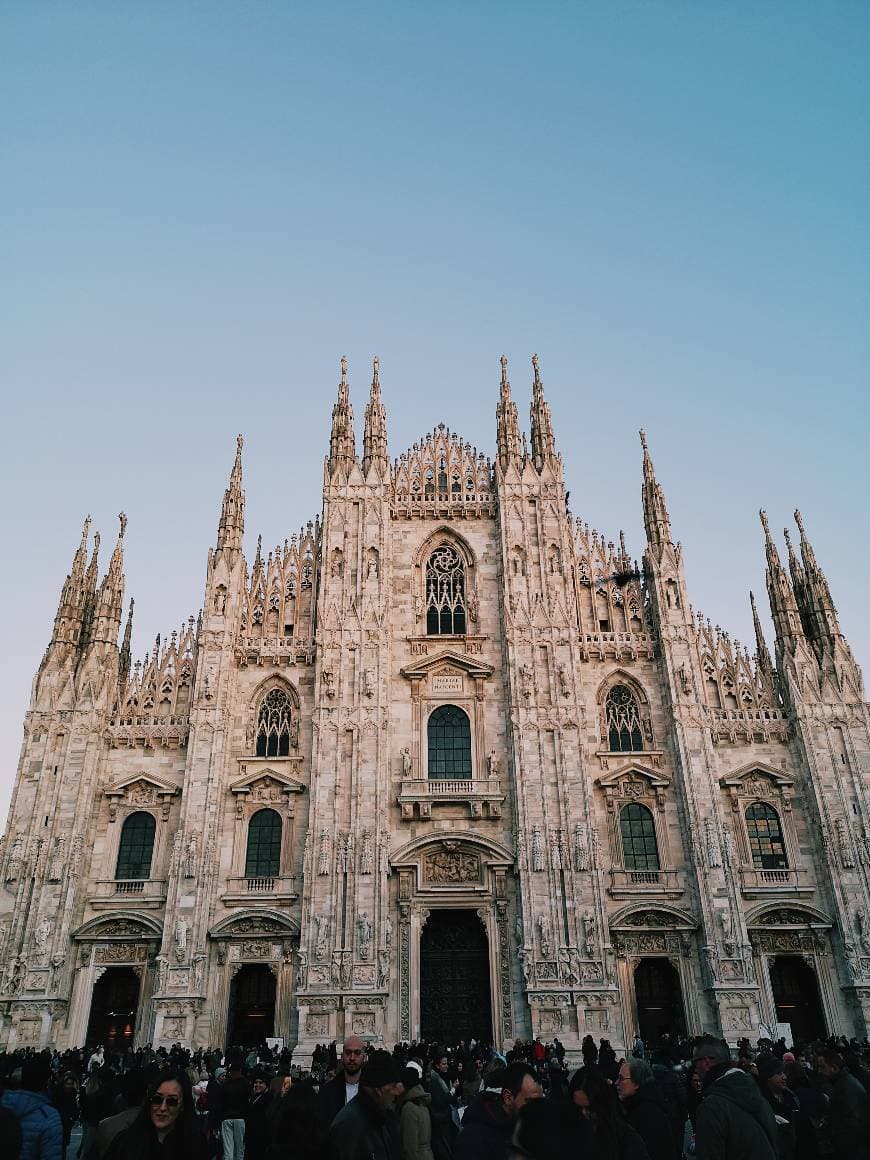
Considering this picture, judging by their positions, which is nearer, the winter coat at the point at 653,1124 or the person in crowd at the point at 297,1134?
the person in crowd at the point at 297,1134

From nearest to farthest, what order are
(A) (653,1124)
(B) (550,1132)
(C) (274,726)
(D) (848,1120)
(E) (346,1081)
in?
(B) (550,1132) < (A) (653,1124) < (D) (848,1120) < (E) (346,1081) < (C) (274,726)

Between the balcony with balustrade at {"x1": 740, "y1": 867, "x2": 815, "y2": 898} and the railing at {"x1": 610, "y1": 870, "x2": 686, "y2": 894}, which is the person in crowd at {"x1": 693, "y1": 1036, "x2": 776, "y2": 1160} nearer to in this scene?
the railing at {"x1": 610, "y1": 870, "x2": 686, "y2": 894}

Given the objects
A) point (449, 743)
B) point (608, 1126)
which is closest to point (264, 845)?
point (449, 743)

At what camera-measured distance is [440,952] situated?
2936 centimetres

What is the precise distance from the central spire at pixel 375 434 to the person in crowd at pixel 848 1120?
30.2 meters

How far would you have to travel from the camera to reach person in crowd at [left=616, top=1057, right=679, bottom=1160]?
285 inches

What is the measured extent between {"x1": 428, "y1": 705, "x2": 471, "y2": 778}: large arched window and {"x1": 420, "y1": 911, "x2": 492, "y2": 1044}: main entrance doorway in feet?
15.6

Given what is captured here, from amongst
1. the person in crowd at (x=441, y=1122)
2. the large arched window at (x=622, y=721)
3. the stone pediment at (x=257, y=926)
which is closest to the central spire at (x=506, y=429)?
the large arched window at (x=622, y=721)

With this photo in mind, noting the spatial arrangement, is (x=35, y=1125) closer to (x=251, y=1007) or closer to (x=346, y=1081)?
(x=346, y=1081)

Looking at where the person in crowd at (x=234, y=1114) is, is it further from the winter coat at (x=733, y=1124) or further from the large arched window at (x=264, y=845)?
the large arched window at (x=264, y=845)

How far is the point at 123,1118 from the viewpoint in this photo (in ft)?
22.2

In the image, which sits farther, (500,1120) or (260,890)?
(260,890)

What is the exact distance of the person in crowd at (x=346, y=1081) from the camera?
767 centimetres

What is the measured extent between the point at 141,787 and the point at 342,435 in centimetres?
1574
